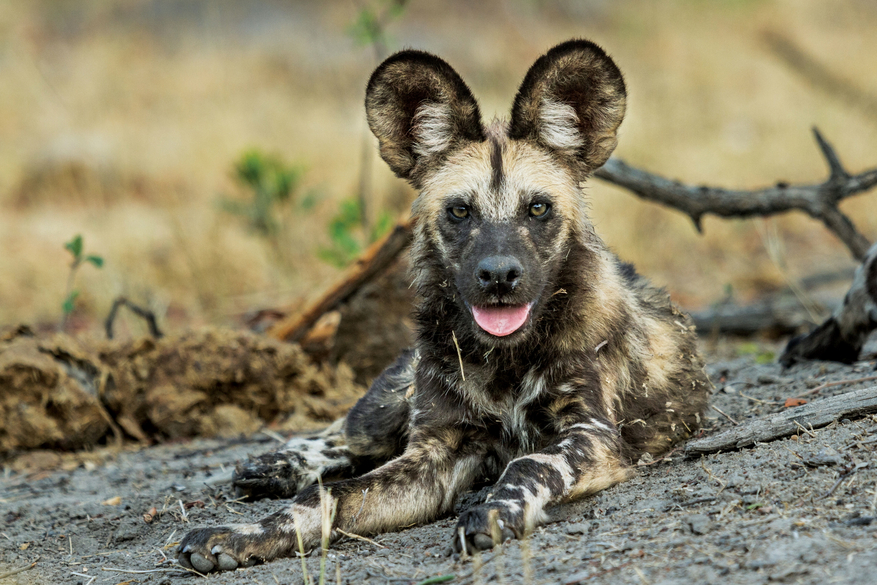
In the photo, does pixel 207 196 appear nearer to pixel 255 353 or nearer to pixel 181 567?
pixel 255 353

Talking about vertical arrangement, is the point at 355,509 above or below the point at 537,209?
below

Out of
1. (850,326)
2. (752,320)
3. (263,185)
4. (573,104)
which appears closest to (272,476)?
(573,104)

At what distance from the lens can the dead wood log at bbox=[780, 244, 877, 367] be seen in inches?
182

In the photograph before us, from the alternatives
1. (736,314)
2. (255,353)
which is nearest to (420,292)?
(255,353)

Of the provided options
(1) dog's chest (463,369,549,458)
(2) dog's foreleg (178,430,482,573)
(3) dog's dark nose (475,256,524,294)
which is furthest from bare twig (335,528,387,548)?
(3) dog's dark nose (475,256,524,294)

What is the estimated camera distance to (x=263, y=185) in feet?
29.4

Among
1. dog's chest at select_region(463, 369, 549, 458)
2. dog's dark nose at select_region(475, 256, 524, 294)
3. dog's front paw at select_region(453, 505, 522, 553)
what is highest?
dog's dark nose at select_region(475, 256, 524, 294)

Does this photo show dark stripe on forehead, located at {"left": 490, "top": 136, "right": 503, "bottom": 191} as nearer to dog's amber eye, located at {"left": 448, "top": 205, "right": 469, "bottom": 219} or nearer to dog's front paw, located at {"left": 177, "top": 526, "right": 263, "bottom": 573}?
dog's amber eye, located at {"left": 448, "top": 205, "right": 469, "bottom": 219}

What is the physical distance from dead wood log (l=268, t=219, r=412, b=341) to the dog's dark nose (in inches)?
94.4

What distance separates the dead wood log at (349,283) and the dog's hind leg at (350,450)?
4.88 ft

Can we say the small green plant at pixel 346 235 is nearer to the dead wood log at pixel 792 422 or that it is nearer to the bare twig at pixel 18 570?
the bare twig at pixel 18 570

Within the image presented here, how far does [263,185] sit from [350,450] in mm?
5262

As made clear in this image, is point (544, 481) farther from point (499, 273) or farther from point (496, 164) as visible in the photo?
point (496, 164)

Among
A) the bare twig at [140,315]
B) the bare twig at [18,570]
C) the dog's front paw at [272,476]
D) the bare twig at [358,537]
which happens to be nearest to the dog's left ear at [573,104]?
the bare twig at [358,537]
